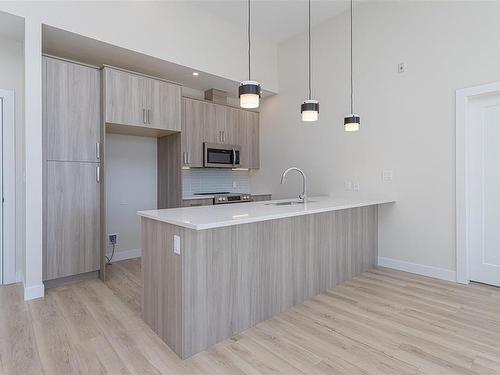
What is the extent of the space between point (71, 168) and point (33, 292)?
128 centimetres

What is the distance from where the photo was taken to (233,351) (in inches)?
78.4

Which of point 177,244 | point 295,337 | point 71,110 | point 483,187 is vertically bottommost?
point 295,337

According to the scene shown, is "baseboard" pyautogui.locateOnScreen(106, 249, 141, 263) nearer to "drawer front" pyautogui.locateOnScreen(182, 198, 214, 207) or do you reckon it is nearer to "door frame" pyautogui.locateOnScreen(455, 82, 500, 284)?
"drawer front" pyautogui.locateOnScreen(182, 198, 214, 207)

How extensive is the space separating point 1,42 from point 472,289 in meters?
5.62

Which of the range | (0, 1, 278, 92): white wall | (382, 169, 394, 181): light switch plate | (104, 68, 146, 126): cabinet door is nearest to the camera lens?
(0, 1, 278, 92): white wall

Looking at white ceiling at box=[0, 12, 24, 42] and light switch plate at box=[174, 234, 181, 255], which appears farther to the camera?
white ceiling at box=[0, 12, 24, 42]

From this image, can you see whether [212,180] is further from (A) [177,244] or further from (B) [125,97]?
(A) [177,244]

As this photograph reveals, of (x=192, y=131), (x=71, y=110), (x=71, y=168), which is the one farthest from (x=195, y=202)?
(x=71, y=110)

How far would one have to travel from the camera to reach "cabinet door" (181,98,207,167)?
4.34m

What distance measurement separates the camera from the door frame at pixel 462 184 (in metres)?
3.17

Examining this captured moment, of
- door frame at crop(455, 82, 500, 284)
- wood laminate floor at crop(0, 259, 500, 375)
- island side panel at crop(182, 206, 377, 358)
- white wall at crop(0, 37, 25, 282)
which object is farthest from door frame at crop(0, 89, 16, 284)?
door frame at crop(455, 82, 500, 284)

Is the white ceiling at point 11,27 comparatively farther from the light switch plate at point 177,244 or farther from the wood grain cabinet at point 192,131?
the light switch plate at point 177,244

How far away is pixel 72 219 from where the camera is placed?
3.29m

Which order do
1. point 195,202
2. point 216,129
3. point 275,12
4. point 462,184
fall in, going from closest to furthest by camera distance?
point 462,184 → point 275,12 → point 195,202 → point 216,129
